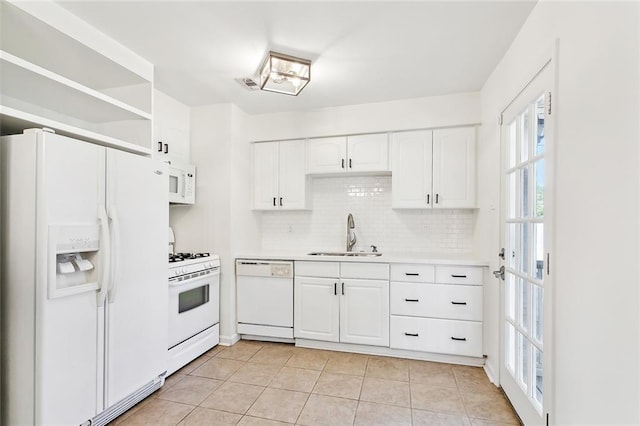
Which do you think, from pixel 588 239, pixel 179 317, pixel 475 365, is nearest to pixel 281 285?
pixel 179 317

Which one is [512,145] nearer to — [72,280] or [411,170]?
[411,170]

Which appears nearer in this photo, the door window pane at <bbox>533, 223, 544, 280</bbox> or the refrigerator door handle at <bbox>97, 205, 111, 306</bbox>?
the door window pane at <bbox>533, 223, 544, 280</bbox>

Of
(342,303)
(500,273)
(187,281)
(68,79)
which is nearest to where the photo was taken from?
(68,79)

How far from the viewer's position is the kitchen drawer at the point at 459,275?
2.75m

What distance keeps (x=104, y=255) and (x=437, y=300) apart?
2.57 m

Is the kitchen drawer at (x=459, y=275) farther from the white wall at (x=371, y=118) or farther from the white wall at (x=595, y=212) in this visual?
Answer: the white wall at (x=371, y=118)

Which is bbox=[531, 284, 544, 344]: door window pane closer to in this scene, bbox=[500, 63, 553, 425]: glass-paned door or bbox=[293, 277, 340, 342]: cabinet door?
bbox=[500, 63, 553, 425]: glass-paned door

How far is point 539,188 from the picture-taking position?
170 centimetres

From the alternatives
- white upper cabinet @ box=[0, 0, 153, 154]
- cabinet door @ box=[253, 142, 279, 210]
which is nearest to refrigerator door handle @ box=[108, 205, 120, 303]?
white upper cabinet @ box=[0, 0, 153, 154]

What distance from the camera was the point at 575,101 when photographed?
1.32m

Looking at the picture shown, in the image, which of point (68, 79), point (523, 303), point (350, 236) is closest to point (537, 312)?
point (523, 303)

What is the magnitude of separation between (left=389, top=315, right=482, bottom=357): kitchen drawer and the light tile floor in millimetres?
138

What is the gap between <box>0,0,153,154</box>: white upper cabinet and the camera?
170 cm

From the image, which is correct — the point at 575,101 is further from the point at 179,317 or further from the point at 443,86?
the point at 179,317
